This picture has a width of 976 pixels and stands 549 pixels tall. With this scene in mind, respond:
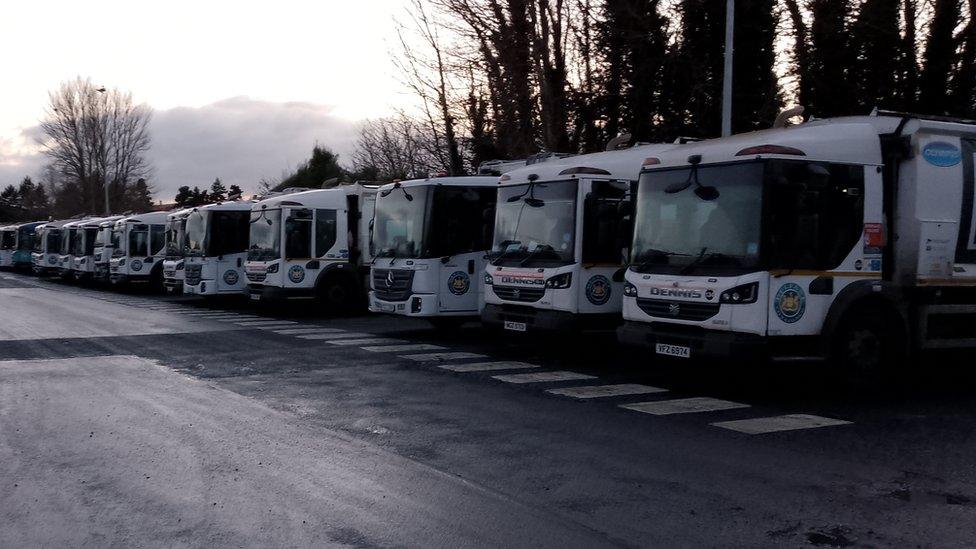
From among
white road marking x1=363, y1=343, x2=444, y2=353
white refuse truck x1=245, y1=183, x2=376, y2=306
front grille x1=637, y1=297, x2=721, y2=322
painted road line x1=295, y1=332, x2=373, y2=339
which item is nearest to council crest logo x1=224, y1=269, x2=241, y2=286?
white refuse truck x1=245, y1=183, x2=376, y2=306

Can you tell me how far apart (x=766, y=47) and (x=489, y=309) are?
1777cm

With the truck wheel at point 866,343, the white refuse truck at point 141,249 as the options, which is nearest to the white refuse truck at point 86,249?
the white refuse truck at point 141,249

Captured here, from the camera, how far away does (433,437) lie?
27.7 ft

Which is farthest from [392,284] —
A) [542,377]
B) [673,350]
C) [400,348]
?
A: [673,350]

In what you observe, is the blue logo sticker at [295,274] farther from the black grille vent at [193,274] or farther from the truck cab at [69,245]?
the truck cab at [69,245]

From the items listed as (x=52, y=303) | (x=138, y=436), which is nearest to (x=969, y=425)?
(x=138, y=436)

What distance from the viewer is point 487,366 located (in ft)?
44.0

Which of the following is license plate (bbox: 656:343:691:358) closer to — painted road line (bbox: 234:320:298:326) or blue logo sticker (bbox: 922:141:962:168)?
blue logo sticker (bbox: 922:141:962:168)

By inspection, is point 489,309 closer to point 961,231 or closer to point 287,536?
point 961,231

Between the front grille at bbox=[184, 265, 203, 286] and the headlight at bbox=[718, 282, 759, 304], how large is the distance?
18811 millimetres

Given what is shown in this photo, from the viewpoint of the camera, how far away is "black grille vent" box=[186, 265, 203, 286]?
25.8 metres

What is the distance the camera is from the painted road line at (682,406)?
988cm

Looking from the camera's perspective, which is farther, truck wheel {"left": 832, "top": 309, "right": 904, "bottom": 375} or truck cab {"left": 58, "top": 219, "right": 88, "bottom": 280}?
truck cab {"left": 58, "top": 219, "right": 88, "bottom": 280}

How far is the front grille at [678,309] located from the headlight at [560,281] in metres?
2.00
